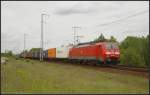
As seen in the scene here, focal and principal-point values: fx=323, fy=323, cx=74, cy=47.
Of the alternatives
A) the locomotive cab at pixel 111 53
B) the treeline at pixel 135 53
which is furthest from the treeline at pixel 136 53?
the locomotive cab at pixel 111 53

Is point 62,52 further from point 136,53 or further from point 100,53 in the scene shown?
point 136,53

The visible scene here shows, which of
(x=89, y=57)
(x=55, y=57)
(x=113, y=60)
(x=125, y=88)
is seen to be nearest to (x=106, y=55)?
(x=113, y=60)

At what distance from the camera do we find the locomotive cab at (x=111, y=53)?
33188 mm

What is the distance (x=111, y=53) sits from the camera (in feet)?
110

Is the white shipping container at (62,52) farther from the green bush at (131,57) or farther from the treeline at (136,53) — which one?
the green bush at (131,57)

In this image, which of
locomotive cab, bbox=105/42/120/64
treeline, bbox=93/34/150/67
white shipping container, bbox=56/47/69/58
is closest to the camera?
locomotive cab, bbox=105/42/120/64

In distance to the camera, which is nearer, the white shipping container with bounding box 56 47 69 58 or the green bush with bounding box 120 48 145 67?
the white shipping container with bounding box 56 47 69 58

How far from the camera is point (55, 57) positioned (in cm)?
6456

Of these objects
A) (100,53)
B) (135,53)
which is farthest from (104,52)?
(135,53)

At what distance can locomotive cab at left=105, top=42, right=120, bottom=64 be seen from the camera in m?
33.2

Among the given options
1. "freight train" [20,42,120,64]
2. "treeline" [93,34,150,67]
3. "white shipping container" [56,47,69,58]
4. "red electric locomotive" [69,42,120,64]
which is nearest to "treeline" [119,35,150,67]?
"treeline" [93,34,150,67]

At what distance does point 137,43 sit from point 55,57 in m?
55.1

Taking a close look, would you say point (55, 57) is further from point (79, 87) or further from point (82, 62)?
point (79, 87)

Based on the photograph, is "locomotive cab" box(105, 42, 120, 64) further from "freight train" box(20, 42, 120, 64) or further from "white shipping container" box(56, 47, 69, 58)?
"white shipping container" box(56, 47, 69, 58)
